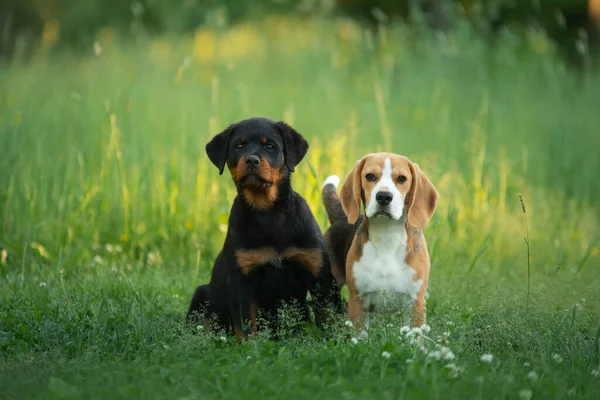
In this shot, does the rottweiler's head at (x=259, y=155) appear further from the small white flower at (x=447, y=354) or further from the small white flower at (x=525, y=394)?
the small white flower at (x=525, y=394)

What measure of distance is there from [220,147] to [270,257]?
93cm

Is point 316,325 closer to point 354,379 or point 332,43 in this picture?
point 354,379

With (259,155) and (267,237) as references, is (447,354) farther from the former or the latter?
(259,155)

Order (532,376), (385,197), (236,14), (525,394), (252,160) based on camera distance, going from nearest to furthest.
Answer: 1. (525,394)
2. (532,376)
3. (385,197)
4. (252,160)
5. (236,14)

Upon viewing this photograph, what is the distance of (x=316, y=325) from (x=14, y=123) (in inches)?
211

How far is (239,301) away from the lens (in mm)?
5617

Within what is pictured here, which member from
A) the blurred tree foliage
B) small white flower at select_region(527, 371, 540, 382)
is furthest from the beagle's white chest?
the blurred tree foliage

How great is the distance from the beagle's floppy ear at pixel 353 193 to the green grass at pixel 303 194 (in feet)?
2.50

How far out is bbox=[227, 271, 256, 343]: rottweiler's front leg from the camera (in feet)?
18.4

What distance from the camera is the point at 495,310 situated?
5863 millimetres

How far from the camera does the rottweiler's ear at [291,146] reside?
5.89 metres

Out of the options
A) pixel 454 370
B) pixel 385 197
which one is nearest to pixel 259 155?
pixel 385 197

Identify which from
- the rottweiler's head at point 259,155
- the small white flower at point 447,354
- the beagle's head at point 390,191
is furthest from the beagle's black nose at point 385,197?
the small white flower at point 447,354

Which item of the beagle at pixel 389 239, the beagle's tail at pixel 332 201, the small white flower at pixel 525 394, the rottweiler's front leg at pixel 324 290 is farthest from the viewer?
the beagle's tail at pixel 332 201
